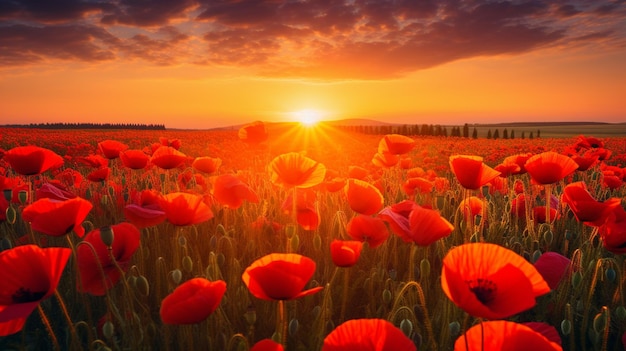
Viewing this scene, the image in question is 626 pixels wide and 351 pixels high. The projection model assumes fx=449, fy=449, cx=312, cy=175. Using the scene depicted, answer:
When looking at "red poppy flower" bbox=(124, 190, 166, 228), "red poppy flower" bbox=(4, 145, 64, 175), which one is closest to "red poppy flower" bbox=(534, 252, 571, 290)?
"red poppy flower" bbox=(124, 190, 166, 228)

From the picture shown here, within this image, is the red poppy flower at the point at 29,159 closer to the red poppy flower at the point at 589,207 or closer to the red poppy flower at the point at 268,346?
the red poppy flower at the point at 268,346

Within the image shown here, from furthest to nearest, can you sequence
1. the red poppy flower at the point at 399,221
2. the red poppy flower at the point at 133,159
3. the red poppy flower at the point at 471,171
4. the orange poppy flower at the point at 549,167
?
the red poppy flower at the point at 133,159, the orange poppy flower at the point at 549,167, the red poppy flower at the point at 471,171, the red poppy flower at the point at 399,221

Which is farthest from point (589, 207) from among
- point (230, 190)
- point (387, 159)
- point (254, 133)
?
point (254, 133)

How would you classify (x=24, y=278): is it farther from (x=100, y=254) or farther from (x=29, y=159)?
(x=29, y=159)

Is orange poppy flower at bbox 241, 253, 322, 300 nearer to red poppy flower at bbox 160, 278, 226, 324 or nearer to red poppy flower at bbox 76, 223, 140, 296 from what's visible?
red poppy flower at bbox 160, 278, 226, 324

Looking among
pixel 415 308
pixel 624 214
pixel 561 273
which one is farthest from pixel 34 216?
pixel 624 214

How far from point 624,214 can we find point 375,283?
109 cm

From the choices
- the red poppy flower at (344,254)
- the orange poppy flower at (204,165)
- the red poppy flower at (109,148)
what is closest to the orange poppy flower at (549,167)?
the red poppy flower at (344,254)

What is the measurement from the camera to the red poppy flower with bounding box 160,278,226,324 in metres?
1.11

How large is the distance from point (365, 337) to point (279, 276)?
291mm

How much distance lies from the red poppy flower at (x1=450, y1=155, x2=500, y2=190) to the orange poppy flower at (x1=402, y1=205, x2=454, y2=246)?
1.86 feet

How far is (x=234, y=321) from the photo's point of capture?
5.90ft

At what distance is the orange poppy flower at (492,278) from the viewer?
0.90m

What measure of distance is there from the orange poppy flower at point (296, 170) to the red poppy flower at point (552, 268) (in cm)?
107
